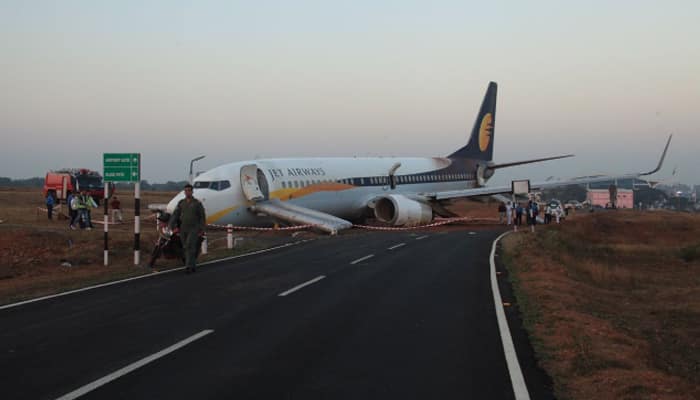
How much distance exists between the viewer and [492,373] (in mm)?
7484

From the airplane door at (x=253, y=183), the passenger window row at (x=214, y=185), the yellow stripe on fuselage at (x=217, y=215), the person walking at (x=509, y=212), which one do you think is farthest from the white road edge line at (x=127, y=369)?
the person walking at (x=509, y=212)

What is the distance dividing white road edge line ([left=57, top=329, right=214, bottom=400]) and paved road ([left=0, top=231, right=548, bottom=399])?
40 mm

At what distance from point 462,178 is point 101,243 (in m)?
27.8

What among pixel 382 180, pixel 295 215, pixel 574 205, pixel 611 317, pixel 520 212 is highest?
pixel 382 180

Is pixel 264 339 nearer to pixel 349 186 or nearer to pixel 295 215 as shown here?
pixel 295 215

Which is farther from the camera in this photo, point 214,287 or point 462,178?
point 462,178

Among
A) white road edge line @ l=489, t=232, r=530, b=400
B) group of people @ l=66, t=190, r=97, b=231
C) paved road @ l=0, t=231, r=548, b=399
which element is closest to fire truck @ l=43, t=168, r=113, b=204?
group of people @ l=66, t=190, r=97, b=231

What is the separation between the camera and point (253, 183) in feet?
105

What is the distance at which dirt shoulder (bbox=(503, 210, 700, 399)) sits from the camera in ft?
24.3

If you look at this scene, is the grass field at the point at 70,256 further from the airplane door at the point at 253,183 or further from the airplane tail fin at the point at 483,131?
the airplane tail fin at the point at 483,131

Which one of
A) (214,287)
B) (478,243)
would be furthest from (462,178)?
(214,287)

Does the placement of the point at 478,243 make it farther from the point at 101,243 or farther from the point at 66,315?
the point at 66,315

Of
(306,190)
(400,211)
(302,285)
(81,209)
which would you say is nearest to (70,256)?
(81,209)

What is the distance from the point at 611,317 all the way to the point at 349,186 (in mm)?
25486
